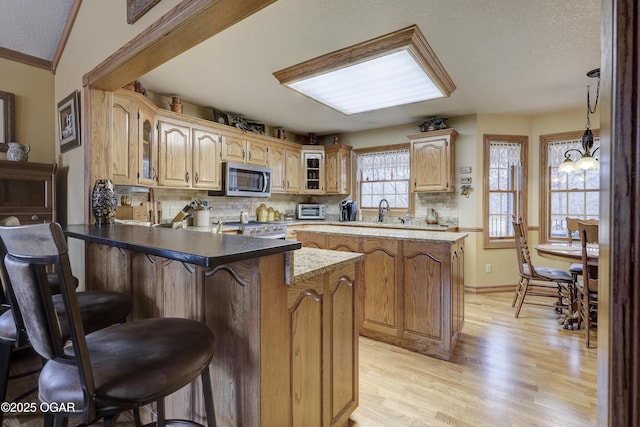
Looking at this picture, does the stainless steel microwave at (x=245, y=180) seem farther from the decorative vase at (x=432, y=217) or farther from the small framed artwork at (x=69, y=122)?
the decorative vase at (x=432, y=217)

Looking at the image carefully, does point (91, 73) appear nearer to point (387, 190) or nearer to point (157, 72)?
point (157, 72)

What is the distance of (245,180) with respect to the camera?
441 cm

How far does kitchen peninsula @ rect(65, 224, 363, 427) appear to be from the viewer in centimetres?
107

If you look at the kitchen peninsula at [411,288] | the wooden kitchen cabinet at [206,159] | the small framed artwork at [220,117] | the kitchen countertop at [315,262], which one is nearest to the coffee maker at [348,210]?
the wooden kitchen cabinet at [206,159]

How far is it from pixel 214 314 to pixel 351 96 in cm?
281

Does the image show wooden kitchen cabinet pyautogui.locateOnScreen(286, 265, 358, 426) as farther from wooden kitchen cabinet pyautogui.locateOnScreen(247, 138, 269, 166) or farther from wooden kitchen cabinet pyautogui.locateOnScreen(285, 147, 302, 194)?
wooden kitchen cabinet pyautogui.locateOnScreen(285, 147, 302, 194)

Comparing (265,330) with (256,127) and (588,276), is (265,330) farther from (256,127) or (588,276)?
(256,127)

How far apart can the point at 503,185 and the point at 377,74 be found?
114 inches

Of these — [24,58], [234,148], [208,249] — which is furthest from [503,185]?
[24,58]

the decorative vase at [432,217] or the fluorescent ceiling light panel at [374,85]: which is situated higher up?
the fluorescent ceiling light panel at [374,85]

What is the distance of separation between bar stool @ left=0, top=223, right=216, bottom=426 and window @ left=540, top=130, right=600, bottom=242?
4954mm

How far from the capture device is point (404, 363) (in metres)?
2.28

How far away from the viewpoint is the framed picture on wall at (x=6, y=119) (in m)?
2.46

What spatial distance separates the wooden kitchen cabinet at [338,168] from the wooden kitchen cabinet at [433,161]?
1218 millimetres
